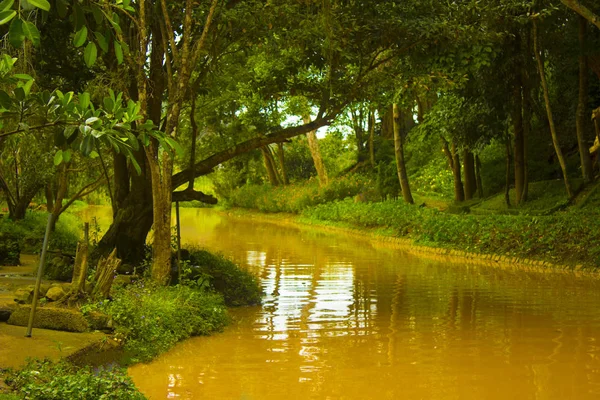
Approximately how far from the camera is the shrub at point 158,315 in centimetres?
950

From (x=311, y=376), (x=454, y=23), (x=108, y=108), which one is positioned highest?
(x=454, y=23)

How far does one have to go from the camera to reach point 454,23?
13500 mm

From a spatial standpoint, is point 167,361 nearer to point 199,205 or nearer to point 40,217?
point 40,217

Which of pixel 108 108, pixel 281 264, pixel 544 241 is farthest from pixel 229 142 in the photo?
pixel 108 108

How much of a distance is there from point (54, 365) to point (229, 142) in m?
30.9

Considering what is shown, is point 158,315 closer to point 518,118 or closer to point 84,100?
point 84,100

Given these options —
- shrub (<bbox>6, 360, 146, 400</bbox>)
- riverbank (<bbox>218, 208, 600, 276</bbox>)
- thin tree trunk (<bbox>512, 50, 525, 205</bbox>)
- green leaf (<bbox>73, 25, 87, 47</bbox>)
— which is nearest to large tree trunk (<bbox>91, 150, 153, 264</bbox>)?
shrub (<bbox>6, 360, 146, 400</bbox>)

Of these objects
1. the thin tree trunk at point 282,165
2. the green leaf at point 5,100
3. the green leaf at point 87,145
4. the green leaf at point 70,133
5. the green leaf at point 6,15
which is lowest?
the green leaf at point 87,145

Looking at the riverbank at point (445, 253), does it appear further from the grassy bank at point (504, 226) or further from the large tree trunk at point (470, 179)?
the large tree trunk at point (470, 179)

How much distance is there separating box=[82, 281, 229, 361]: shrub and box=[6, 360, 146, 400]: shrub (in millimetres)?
2141

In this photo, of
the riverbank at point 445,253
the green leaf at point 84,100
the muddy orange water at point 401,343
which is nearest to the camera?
the green leaf at point 84,100

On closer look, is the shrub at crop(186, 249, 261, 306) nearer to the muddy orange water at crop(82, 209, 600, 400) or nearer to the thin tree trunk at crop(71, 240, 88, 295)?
the muddy orange water at crop(82, 209, 600, 400)

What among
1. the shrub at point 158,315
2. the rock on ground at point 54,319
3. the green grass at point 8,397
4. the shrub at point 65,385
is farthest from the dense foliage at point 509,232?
the green grass at point 8,397

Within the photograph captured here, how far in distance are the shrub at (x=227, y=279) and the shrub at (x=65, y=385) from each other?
5.89m
